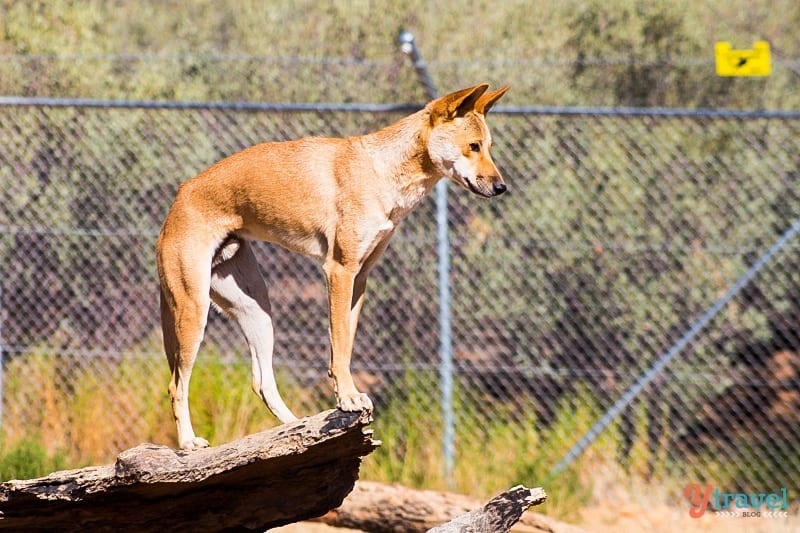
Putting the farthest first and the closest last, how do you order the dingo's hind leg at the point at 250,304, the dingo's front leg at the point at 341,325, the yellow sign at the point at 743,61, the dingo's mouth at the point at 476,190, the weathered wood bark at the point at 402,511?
the yellow sign at the point at 743,61, the weathered wood bark at the point at 402,511, the dingo's hind leg at the point at 250,304, the dingo's mouth at the point at 476,190, the dingo's front leg at the point at 341,325

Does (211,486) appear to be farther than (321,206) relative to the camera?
No

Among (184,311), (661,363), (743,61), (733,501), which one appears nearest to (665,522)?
(733,501)

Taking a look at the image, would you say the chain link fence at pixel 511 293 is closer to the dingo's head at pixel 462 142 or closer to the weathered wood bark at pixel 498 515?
the dingo's head at pixel 462 142

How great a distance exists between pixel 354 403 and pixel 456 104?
1331mm

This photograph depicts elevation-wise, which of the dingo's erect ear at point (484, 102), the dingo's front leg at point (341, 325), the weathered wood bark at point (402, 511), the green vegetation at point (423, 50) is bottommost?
the weathered wood bark at point (402, 511)

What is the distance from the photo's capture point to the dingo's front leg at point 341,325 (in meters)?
4.61

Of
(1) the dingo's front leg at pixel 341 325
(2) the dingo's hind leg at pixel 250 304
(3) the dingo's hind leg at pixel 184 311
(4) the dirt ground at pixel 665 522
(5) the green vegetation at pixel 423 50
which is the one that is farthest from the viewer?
(5) the green vegetation at pixel 423 50

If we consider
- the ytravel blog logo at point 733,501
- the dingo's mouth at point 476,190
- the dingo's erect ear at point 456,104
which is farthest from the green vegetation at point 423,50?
the dingo's mouth at point 476,190

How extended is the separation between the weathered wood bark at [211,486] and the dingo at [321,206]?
26 centimetres

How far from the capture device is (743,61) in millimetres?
7609

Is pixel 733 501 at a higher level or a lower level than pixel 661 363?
lower

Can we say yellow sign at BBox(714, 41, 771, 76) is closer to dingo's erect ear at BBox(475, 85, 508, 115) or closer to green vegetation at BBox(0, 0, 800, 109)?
green vegetation at BBox(0, 0, 800, 109)

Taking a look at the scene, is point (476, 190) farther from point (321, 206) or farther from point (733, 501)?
point (733, 501)

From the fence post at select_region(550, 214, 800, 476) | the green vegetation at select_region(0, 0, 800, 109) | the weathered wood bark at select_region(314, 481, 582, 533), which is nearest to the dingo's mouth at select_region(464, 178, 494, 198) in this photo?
the weathered wood bark at select_region(314, 481, 582, 533)
